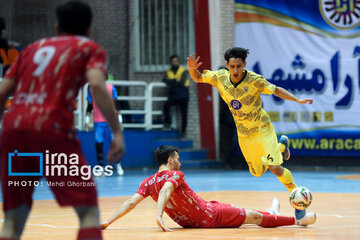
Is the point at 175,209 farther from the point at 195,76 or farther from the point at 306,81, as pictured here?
the point at 306,81

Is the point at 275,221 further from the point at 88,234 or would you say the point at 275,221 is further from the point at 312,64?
the point at 312,64

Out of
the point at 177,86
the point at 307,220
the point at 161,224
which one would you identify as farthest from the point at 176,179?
the point at 177,86

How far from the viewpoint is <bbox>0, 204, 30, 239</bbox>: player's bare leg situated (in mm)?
4219

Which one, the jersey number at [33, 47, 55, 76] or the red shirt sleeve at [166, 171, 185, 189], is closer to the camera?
the jersey number at [33, 47, 55, 76]

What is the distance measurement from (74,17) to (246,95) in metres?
4.63

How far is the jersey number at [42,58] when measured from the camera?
4250 mm

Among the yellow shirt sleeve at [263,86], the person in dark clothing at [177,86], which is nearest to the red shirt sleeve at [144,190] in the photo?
the yellow shirt sleeve at [263,86]

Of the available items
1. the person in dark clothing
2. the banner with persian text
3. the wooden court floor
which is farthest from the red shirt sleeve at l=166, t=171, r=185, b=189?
the person in dark clothing

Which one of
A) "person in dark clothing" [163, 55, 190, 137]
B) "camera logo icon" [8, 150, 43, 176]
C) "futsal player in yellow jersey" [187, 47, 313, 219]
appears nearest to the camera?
"camera logo icon" [8, 150, 43, 176]

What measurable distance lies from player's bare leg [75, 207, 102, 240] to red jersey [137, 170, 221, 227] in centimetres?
322

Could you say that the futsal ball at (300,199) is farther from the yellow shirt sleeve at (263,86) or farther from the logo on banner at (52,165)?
the logo on banner at (52,165)

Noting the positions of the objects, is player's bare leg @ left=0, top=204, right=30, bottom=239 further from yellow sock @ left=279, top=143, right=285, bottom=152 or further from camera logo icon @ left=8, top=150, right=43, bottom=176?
yellow sock @ left=279, top=143, right=285, bottom=152

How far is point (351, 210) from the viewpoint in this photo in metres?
9.73

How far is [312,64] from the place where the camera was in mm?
19406
